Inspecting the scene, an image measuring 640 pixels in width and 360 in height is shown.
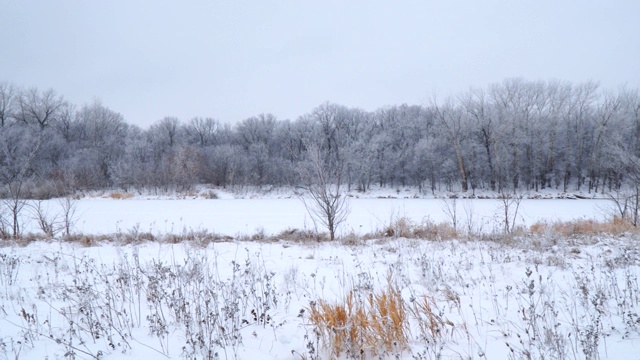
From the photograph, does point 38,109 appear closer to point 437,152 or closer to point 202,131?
point 202,131

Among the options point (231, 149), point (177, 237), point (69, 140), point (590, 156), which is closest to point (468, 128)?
point (590, 156)

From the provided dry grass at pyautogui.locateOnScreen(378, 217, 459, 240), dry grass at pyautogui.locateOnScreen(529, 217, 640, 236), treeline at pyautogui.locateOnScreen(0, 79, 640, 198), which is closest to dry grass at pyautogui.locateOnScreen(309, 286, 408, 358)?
dry grass at pyautogui.locateOnScreen(378, 217, 459, 240)

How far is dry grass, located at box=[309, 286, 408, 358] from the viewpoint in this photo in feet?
10.1

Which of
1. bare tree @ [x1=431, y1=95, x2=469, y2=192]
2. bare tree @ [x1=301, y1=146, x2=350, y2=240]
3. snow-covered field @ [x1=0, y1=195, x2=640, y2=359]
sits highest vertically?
bare tree @ [x1=431, y1=95, x2=469, y2=192]

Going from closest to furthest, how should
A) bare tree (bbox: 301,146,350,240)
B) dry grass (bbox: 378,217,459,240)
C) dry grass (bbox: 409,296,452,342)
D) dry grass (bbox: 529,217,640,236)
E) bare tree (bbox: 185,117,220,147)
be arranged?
dry grass (bbox: 409,296,452,342) → dry grass (bbox: 529,217,640,236) → dry grass (bbox: 378,217,459,240) → bare tree (bbox: 301,146,350,240) → bare tree (bbox: 185,117,220,147)

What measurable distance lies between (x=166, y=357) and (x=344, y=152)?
4335 centimetres

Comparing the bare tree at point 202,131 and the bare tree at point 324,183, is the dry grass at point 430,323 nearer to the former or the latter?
the bare tree at point 324,183

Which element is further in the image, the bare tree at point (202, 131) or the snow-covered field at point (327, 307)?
the bare tree at point (202, 131)

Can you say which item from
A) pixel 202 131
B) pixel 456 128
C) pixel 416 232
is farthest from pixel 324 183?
pixel 202 131

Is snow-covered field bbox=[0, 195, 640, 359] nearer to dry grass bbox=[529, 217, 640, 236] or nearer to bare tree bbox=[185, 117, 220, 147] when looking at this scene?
dry grass bbox=[529, 217, 640, 236]

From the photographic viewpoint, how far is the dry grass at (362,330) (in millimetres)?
3090

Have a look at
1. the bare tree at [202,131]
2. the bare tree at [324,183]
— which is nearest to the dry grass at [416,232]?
the bare tree at [324,183]

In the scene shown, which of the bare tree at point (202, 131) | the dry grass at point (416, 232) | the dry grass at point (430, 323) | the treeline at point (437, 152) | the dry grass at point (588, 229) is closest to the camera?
the dry grass at point (430, 323)

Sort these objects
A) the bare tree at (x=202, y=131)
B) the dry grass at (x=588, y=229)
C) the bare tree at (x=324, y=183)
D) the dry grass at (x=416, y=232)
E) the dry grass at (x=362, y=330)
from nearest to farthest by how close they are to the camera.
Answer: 1. the dry grass at (x=362, y=330)
2. the dry grass at (x=588, y=229)
3. the dry grass at (x=416, y=232)
4. the bare tree at (x=324, y=183)
5. the bare tree at (x=202, y=131)
